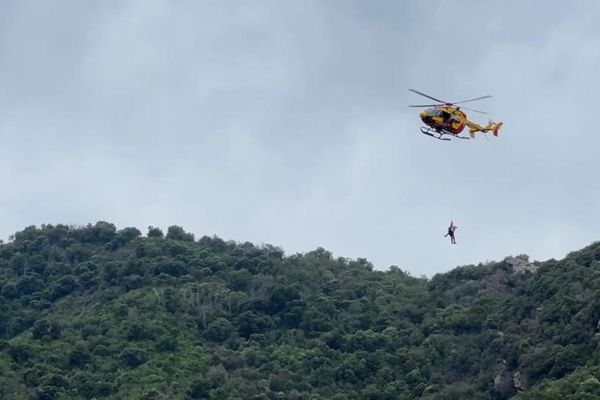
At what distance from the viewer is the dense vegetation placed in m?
105

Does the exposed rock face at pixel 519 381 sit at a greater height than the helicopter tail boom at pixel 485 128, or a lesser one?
lesser

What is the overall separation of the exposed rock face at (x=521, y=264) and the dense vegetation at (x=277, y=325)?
0.14m

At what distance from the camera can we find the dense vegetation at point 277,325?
4122 inches

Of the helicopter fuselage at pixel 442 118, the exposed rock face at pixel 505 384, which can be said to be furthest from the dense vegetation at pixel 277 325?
the helicopter fuselage at pixel 442 118

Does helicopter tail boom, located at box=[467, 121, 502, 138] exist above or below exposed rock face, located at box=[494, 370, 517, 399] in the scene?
above

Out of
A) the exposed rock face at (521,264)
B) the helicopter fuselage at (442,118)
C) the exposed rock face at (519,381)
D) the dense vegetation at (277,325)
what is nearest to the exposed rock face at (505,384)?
the dense vegetation at (277,325)

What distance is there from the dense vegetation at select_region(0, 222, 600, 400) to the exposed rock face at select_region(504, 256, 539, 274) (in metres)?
0.14

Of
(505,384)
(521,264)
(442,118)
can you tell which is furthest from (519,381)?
(442,118)

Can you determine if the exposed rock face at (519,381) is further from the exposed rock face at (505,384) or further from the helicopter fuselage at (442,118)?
the helicopter fuselage at (442,118)

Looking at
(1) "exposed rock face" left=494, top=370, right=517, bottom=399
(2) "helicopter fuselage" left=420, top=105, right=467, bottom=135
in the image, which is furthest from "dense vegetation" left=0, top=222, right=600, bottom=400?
(2) "helicopter fuselage" left=420, top=105, right=467, bottom=135

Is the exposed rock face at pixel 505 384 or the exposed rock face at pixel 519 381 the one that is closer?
the exposed rock face at pixel 519 381

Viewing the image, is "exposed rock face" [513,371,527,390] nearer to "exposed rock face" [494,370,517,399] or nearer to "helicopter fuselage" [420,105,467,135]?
"exposed rock face" [494,370,517,399]

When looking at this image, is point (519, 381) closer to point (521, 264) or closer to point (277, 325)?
point (521, 264)

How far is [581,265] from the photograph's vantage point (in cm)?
11194
